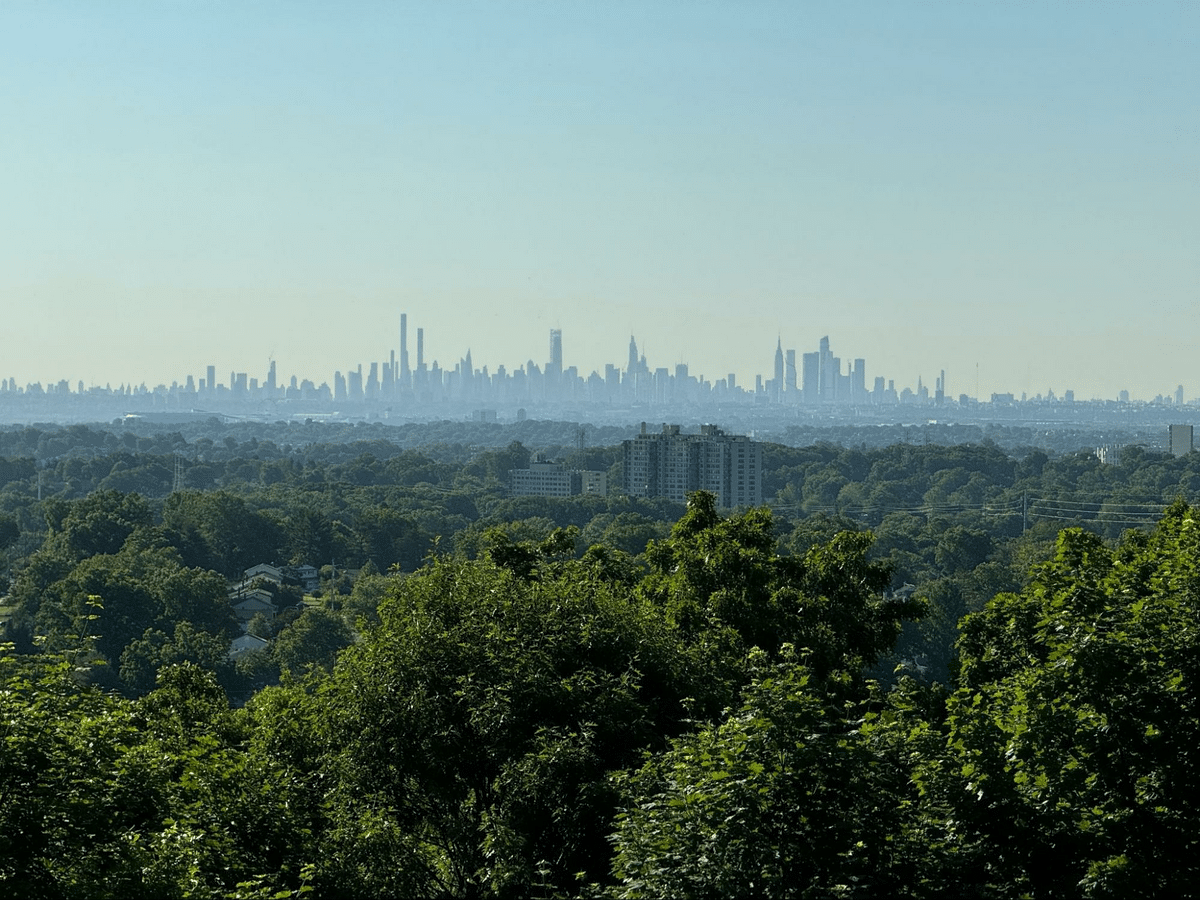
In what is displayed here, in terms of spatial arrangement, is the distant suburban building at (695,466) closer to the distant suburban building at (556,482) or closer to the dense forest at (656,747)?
the distant suburban building at (556,482)

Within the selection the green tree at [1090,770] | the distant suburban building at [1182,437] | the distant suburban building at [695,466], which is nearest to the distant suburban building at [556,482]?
the distant suburban building at [695,466]

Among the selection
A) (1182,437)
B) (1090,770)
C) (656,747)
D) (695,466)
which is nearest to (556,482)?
(695,466)

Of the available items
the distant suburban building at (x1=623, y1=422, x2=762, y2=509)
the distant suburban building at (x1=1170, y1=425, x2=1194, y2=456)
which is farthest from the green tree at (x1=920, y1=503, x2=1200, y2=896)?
the distant suburban building at (x1=1170, y1=425, x2=1194, y2=456)

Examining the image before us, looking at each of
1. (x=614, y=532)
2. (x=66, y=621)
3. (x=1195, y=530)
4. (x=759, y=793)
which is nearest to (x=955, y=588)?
(x=614, y=532)

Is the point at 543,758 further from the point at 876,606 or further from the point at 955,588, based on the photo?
the point at 955,588

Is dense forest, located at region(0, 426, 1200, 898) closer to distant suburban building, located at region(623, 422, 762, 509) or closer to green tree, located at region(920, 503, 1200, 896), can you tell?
green tree, located at region(920, 503, 1200, 896)

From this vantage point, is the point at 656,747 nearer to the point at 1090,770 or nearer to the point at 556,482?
the point at 1090,770
